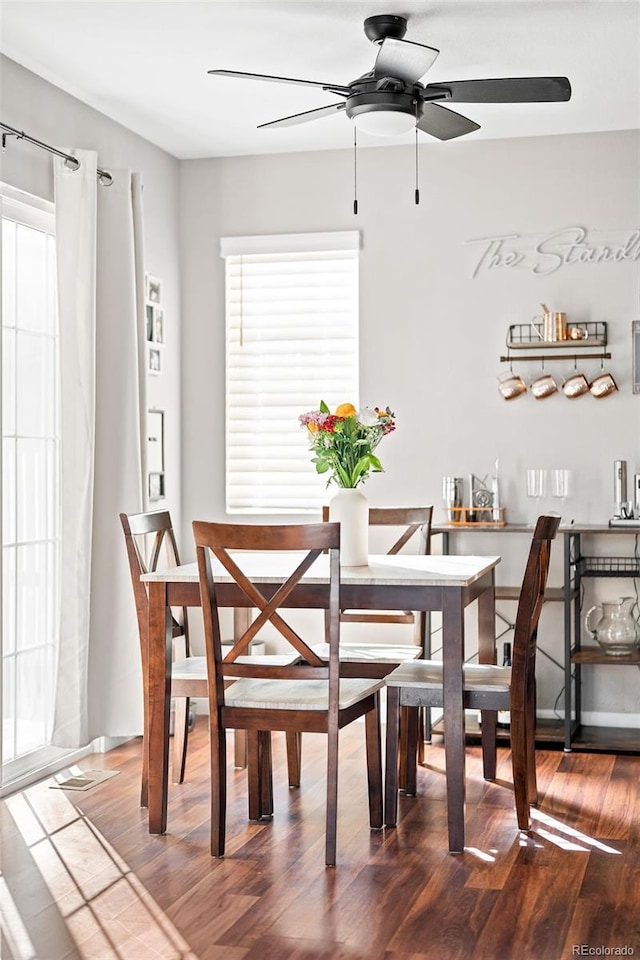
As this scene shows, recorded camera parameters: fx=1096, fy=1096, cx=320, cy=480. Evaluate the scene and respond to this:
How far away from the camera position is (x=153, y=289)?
530 centimetres

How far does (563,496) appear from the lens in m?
5.06

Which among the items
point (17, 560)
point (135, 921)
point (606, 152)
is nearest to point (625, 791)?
point (135, 921)

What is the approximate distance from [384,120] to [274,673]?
5.96ft

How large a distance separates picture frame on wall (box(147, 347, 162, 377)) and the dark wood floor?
2.00m

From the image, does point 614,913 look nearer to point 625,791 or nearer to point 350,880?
point 350,880

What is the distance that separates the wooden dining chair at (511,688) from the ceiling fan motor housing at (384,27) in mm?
1761

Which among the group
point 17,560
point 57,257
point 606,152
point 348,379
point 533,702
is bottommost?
point 533,702

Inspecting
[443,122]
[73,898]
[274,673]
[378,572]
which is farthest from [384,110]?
[73,898]

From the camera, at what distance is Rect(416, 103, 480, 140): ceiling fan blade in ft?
12.2

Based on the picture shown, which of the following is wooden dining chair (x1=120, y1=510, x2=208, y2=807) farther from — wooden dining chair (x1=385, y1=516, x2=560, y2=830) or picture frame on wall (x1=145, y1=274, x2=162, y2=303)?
picture frame on wall (x1=145, y1=274, x2=162, y2=303)

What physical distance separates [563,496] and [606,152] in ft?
5.25

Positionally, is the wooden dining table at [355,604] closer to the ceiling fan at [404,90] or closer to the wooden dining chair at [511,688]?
the wooden dining chair at [511,688]

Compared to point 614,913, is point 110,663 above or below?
above

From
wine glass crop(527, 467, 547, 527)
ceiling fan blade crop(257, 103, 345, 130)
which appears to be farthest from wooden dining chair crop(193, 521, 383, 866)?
wine glass crop(527, 467, 547, 527)
